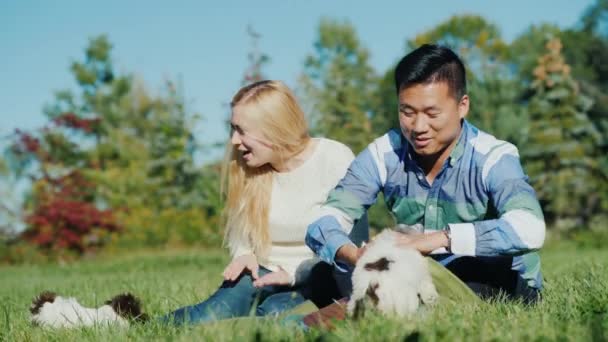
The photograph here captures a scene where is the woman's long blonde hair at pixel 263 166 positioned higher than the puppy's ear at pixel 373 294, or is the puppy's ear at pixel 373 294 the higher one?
the woman's long blonde hair at pixel 263 166

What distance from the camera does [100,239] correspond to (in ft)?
68.9

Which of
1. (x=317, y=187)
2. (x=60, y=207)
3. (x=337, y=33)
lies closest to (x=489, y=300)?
(x=317, y=187)

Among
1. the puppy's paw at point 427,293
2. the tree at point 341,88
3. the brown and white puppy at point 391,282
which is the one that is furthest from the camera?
the tree at point 341,88

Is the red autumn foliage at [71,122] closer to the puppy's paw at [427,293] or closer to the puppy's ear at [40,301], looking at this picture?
the puppy's ear at [40,301]

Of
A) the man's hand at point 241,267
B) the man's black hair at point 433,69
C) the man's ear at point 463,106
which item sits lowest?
the man's hand at point 241,267

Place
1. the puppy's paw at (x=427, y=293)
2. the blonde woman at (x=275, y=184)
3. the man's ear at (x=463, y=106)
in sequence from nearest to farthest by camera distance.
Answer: the puppy's paw at (x=427, y=293), the man's ear at (x=463, y=106), the blonde woman at (x=275, y=184)

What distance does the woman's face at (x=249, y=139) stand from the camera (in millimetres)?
4457

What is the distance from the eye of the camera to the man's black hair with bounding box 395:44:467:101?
3.52m

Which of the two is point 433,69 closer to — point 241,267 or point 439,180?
point 439,180

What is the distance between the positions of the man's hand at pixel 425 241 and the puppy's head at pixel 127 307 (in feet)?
5.40

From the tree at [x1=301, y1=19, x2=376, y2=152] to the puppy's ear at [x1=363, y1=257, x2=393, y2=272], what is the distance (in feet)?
47.2

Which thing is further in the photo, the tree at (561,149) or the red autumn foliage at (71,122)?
the red autumn foliage at (71,122)

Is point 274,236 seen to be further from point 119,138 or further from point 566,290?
point 119,138

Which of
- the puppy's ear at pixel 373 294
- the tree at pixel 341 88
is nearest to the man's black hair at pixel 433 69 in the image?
the puppy's ear at pixel 373 294
